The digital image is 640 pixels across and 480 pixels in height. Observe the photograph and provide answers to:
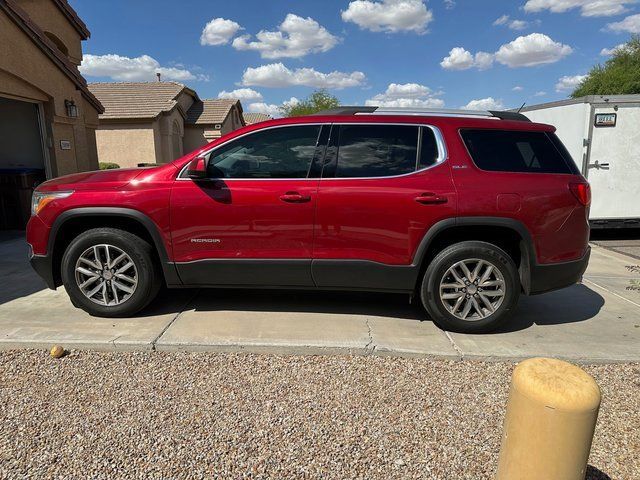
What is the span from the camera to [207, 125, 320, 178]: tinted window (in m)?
4.00

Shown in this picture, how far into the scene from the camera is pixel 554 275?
12.9ft

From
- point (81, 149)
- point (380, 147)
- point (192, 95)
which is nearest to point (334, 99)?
point (192, 95)

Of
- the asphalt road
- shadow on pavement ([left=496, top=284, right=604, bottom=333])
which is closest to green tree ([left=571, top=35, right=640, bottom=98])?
the asphalt road

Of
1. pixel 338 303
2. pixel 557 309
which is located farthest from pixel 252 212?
pixel 557 309

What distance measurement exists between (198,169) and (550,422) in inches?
122

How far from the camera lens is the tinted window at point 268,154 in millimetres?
4004

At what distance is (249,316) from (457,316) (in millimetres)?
1911

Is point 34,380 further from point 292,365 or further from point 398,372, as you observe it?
point 398,372

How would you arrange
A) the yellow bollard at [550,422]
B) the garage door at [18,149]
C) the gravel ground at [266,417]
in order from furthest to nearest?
the garage door at [18,149] < the gravel ground at [266,417] < the yellow bollard at [550,422]

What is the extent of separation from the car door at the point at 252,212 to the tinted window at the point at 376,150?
0.83 feet

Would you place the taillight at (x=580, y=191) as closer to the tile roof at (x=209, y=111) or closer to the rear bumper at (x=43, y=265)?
the rear bumper at (x=43, y=265)

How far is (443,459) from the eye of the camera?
246 centimetres

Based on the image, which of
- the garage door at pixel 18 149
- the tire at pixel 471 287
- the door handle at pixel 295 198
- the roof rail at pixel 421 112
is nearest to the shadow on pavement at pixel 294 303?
the tire at pixel 471 287

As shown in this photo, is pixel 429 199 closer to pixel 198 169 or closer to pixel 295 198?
pixel 295 198
